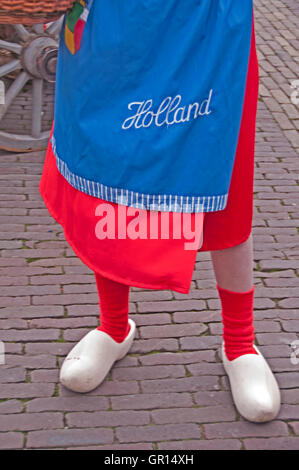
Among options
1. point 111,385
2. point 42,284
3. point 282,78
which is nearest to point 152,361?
point 111,385

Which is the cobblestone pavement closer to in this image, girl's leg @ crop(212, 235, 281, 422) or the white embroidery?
girl's leg @ crop(212, 235, 281, 422)

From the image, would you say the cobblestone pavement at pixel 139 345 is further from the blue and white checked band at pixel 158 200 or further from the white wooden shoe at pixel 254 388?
the blue and white checked band at pixel 158 200

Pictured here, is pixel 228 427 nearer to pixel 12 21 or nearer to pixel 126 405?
pixel 126 405

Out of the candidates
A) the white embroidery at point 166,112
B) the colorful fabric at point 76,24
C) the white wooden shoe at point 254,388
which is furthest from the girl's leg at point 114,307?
the colorful fabric at point 76,24

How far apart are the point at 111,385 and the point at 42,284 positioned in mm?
818

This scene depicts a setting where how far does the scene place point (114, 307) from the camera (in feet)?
8.74

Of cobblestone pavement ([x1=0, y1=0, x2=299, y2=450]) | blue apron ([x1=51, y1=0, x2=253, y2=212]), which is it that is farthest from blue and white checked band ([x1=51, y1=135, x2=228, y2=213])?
cobblestone pavement ([x1=0, y1=0, x2=299, y2=450])

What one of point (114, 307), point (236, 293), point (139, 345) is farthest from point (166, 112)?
point (139, 345)

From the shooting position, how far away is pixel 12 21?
6.14ft

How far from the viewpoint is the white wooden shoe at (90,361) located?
2.64 m

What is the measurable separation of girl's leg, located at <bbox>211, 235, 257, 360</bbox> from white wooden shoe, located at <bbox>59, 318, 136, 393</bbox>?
0.45m

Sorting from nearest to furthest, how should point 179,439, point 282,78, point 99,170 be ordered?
point 99,170 < point 179,439 < point 282,78

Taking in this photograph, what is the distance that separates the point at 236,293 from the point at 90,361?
627 millimetres

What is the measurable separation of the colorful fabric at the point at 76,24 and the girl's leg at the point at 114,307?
0.87 metres
